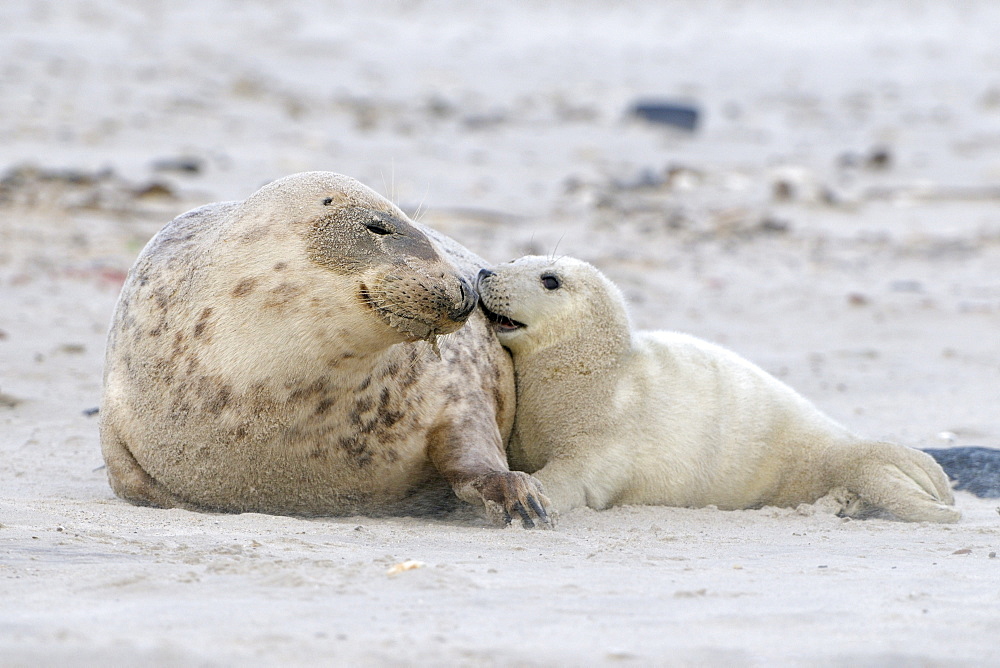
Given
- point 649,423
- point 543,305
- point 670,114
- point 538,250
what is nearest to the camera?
point 649,423

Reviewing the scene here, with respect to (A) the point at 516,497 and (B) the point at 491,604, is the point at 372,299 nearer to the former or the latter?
(A) the point at 516,497

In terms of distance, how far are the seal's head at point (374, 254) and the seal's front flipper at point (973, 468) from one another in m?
1.89

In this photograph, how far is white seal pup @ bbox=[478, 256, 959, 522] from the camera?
13.4 ft

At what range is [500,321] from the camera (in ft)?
14.4

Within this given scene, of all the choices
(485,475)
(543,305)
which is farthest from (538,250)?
(485,475)

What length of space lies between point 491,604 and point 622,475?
1.65 m

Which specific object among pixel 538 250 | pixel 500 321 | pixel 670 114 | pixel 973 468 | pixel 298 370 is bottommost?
pixel 973 468

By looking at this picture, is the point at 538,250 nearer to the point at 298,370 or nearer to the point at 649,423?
the point at 649,423

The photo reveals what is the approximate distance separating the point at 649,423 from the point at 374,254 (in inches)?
46.0

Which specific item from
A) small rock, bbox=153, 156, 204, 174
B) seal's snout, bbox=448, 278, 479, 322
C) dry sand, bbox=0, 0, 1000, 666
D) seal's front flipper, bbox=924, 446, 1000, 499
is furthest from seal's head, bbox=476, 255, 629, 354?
small rock, bbox=153, 156, 204, 174

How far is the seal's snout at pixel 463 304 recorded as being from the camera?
11.3 feet

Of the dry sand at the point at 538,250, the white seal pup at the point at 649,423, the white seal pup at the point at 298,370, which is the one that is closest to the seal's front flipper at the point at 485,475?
the white seal pup at the point at 298,370

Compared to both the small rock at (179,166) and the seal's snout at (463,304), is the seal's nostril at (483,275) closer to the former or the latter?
the seal's snout at (463,304)

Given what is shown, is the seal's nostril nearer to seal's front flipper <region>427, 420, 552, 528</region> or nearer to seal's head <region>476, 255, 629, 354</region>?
seal's head <region>476, 255, 629, 354</region>
